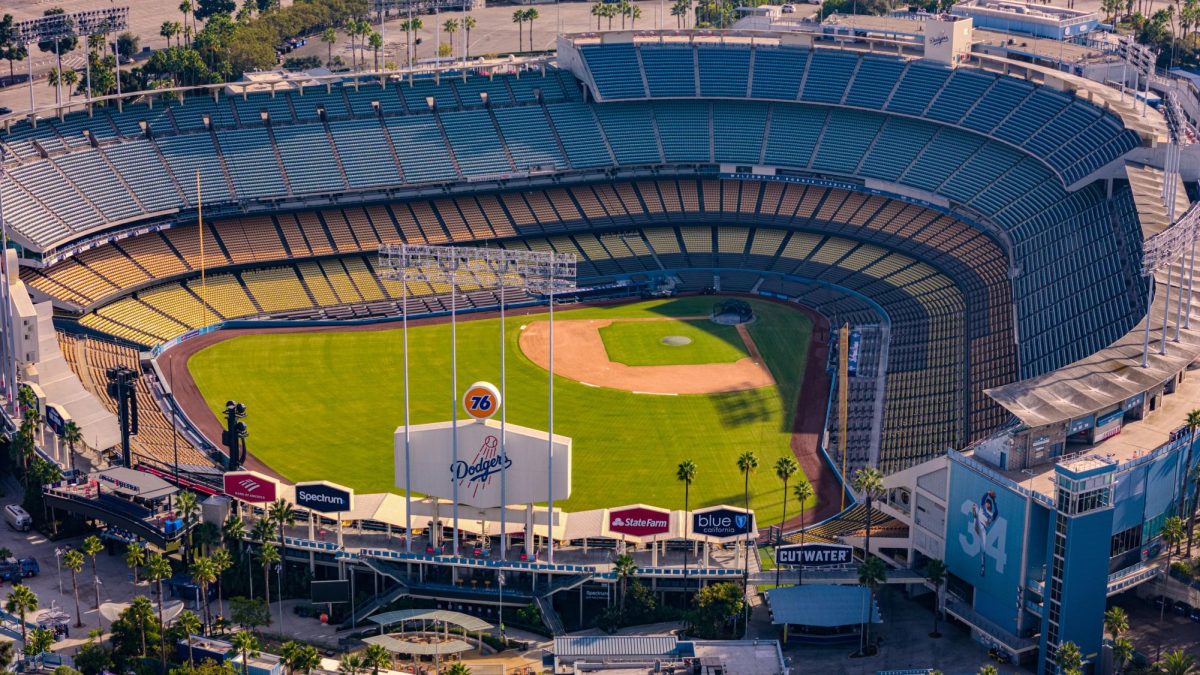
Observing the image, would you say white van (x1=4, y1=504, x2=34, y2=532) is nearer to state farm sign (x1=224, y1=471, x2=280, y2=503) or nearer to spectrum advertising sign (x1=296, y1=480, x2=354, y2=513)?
state farm sign (x1=224, y1=471, x2=280, y2=503)

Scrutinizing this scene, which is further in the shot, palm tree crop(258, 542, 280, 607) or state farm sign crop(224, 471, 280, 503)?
state farm sign crop(224, 471, 280, 503)

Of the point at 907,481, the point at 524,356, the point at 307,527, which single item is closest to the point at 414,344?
the point at 524,356

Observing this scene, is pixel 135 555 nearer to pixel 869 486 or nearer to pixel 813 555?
pixel 813 555

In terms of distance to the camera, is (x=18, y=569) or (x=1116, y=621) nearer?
(x=1116, y=621)

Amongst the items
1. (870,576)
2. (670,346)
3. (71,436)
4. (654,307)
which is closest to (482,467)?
(870,576)

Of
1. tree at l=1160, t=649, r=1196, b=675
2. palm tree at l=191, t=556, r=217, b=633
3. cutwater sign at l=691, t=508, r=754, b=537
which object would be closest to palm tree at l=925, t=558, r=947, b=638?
cutwater sign at l=691, t=508, r=754, b=537
